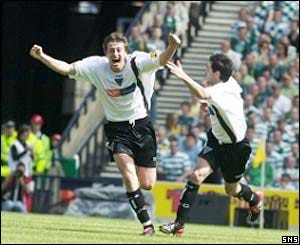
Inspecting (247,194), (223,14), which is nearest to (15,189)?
(223,14)

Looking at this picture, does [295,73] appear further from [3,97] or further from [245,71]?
[3,97]

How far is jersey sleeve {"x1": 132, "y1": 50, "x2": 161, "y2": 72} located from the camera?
15297 millimetres

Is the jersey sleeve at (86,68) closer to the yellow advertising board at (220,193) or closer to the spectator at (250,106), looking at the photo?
the yellow advertising board at (220,193)

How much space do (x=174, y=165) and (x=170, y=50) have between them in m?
11.4

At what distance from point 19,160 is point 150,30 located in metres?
4.96

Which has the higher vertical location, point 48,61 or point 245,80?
point 48,61

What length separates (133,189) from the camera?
50.6ft

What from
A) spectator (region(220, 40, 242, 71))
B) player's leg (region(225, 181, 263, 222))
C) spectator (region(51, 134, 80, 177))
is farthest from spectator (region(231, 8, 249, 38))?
player's leg (region(225, 181, 263, 222))

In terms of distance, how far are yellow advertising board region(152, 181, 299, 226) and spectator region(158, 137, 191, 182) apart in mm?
734

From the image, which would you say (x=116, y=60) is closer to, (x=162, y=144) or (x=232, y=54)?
(x=162, y=144)

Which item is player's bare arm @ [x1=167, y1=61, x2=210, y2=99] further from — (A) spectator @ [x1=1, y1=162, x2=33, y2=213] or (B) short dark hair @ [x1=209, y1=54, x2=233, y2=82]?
(A) spectator @ [x1=1, y1=162, x2=33, y2=213]

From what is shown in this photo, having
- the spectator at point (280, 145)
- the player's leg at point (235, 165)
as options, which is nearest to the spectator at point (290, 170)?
the spectator at point (280, 145)

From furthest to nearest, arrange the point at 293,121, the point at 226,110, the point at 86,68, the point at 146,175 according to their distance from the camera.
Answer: the point at 293,121, the point at 146,175, the point at 86,68, the point at 226,110

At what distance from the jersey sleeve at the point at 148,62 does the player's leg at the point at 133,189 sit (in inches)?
42.4
